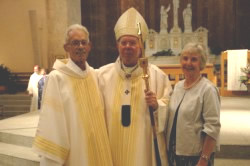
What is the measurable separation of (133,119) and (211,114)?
0.62 meters

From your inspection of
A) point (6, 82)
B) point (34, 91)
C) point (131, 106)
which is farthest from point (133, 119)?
point (6, 82)

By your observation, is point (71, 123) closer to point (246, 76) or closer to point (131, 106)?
point (131, 106)

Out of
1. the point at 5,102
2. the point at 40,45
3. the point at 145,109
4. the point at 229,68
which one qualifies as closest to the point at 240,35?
the point at 229,68

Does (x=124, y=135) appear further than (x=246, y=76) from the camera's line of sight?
No

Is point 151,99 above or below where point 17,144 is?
above

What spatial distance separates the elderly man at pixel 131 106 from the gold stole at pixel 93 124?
75mm

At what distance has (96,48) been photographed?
13008 mm

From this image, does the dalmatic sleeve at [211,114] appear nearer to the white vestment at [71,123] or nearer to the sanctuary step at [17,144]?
the white vestment at [71,123]

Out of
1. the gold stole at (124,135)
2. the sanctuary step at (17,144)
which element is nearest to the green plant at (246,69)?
the sanctuary step at (17,144)

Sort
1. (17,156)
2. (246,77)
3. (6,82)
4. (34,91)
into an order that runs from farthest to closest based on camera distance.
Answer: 1. (6,82)
2. (34,91)
3. (246,77)
4. (17,156)

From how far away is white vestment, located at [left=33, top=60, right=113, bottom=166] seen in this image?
2.25 m

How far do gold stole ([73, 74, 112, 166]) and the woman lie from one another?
1.75 ft

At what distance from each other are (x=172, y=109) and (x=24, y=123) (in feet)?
14.4

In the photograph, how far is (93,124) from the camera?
2.33 meters
